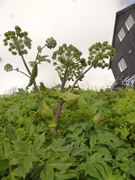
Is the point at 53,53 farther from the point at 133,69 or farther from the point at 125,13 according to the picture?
the point at 125,13

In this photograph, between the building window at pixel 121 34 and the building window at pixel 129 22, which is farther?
the building window at pixel 121 34

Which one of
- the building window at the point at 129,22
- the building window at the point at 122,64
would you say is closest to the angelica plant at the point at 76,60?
the building window at the point at 129,22

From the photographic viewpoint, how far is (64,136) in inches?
97.5

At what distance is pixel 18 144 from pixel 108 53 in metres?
1.69

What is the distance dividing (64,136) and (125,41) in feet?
82.1

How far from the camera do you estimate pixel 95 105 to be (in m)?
2.34

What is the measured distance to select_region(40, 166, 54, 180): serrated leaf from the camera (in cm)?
129

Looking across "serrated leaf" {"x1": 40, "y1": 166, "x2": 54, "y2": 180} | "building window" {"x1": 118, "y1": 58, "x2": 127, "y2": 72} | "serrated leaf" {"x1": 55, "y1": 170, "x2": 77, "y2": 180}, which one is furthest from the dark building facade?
"serrated leaf" {"x1": 40, "y1": 166, "x2": 54, "y2": 180}

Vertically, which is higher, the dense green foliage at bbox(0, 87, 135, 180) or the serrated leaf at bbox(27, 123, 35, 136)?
the serrated leaf at bbox(27, 123, 35, 136)

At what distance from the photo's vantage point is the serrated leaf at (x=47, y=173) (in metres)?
1.29

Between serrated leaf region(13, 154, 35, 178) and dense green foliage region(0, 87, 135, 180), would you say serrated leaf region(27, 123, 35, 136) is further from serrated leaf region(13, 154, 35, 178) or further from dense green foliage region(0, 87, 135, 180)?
serrated leaf region(13, 154, 35, 178)

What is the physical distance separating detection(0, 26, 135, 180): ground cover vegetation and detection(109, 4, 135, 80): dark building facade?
66.7 ft

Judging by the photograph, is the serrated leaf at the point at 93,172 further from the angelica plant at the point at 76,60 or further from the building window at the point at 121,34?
the building window at the point at 121,34

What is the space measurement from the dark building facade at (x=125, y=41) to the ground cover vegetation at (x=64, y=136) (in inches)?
801
